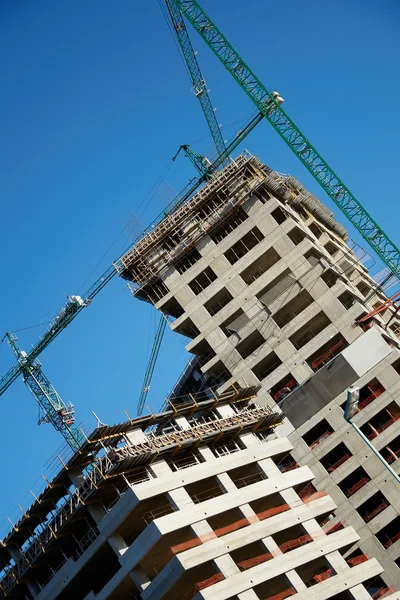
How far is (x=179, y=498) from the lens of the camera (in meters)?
52.9

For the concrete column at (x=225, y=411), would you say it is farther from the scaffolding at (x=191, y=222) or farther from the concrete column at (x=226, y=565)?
the scaffolding at (x=191, y=222)

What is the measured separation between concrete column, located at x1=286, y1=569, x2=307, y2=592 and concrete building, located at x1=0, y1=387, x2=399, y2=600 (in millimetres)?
75

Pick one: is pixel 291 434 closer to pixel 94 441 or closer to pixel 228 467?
pixel 228 467

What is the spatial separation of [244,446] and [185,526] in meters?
10.3

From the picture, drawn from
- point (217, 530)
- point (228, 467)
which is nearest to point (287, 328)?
point (228, 467)

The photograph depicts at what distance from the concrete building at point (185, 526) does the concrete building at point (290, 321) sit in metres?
4.91

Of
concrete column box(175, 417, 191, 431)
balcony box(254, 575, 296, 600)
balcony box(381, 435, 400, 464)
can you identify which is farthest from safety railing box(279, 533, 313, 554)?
balcony box(381, 435, 400, 464)

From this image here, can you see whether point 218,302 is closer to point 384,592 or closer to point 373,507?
point 373,507

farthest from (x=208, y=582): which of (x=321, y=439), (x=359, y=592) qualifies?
(x=321, y=439)

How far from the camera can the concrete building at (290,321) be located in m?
63.6

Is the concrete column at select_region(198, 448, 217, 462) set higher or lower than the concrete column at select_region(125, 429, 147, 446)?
lower

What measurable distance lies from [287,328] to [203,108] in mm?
59013

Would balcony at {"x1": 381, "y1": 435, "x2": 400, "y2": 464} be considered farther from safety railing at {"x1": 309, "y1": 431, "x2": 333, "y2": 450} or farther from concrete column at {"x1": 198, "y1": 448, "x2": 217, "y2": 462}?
concrete column at {"x1": 198, "y1": 448, "x2": 217, "y2": 462}

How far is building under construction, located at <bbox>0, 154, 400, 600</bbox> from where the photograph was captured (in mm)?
52312
